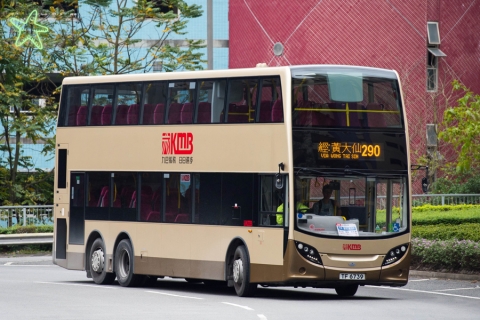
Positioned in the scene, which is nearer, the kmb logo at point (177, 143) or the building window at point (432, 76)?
the kmb logo at point (177, 143)

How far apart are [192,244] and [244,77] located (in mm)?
3263

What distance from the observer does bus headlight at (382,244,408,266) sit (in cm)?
1894

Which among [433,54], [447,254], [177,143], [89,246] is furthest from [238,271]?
[433,54]

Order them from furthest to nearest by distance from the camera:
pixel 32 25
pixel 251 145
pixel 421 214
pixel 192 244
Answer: pixel 32 25
pixel 421 214
pixel 192 244
pixel 251 145

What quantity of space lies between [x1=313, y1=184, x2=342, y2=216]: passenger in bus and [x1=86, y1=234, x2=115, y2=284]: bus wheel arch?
5.90 meters

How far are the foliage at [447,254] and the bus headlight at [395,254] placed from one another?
13.6ft

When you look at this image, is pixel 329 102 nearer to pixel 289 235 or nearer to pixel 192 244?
pixel 289 235

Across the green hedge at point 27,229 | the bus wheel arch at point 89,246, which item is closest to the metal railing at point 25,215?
the green hedge at point 27,229

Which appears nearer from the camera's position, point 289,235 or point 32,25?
point 289,235

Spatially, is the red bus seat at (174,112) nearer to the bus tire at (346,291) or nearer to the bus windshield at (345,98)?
the bus windshield at (345,98)

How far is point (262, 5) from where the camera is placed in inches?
1866

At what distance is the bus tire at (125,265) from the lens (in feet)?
72.7

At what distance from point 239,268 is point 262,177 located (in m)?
1.59

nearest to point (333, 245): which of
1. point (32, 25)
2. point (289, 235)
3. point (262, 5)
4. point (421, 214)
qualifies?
point (289, 235)
